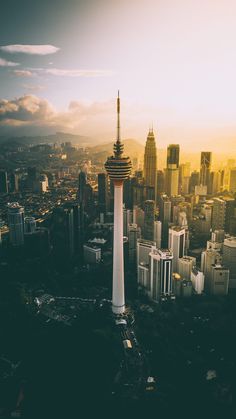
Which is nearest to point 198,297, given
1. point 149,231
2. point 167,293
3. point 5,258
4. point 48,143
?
point 167,293

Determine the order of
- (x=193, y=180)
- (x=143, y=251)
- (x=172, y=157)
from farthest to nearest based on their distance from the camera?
(x=193, y=180) → (x=172, y=157) → (x=143, y=251)

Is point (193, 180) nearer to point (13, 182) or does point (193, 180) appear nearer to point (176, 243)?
point (176, 243)

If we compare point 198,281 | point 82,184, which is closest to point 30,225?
point 82,184

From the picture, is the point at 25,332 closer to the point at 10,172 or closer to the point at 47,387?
the point at 47,387

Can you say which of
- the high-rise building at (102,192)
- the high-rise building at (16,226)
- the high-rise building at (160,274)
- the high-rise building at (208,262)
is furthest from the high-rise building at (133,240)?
the high-rise building at (102,192)

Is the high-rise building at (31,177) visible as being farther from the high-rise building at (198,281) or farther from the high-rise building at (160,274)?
the high-rise building at (198,281)

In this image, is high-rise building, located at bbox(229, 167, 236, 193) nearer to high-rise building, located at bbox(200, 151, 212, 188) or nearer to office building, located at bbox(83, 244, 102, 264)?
high-rise building, located at bbox(200, 151, 212, 188)
